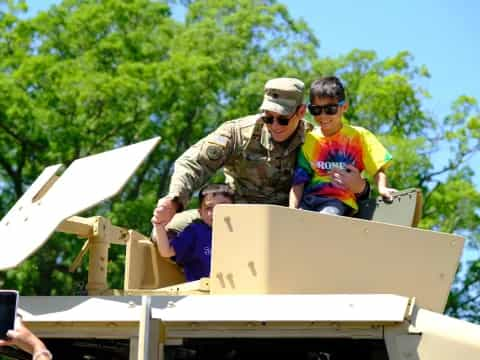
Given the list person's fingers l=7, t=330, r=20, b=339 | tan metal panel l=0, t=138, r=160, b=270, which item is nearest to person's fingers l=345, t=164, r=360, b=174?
tan metal panel l=0, t=138, r=160, b=270

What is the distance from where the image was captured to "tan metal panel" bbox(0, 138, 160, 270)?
438cm

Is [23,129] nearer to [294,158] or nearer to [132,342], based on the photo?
[294,158]

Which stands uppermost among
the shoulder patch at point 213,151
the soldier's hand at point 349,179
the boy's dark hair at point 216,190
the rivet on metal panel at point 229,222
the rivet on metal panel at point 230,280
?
the shoulder patch at point 213,151

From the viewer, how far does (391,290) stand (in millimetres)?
4570

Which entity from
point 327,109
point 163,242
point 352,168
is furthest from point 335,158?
point 163,242

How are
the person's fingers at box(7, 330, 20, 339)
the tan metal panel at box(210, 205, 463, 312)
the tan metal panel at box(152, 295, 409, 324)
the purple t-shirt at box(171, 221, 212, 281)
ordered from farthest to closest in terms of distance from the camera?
the purple t-shirt at box(171, 221, 212, 281), the tan metal panel at box(210, 205, 463, 312), the tan metal panel at box(152, 295, 409, 324), the person's fingers at box(7, 330, 20, 339)

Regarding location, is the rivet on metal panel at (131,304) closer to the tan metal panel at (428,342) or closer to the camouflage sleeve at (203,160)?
the tan metal panel at (428,342)

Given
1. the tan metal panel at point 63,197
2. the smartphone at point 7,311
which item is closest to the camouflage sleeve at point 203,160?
the tan metal panel at point 63,197

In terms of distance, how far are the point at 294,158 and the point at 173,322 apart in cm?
198

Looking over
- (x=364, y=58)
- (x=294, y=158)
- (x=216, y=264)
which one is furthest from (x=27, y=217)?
(x=364, y=58)

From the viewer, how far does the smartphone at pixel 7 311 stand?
3475mm

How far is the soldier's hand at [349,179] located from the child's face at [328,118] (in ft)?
0.97

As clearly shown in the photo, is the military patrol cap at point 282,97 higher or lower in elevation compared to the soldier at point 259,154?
higher

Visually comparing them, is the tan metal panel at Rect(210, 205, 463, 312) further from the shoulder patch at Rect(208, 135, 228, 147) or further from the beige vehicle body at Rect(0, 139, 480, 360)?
the shoulder patch at Rect(208, 135, 228, 147)
